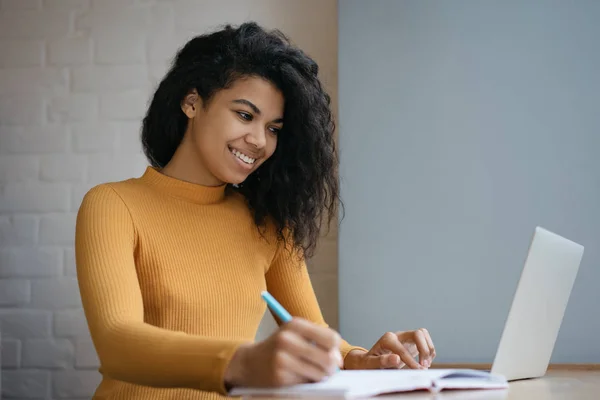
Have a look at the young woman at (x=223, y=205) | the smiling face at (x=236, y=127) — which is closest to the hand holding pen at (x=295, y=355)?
the young woman at (x=223, y=205)

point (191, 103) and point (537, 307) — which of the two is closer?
point (537, 307)

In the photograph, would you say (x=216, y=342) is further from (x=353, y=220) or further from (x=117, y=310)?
(x=353, y=220)

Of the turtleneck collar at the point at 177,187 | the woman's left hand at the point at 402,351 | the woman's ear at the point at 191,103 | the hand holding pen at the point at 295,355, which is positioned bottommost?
the woman's left hand at the point at 402,351

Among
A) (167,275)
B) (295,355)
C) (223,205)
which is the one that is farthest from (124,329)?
(223,205)

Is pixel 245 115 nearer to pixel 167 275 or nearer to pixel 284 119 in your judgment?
pixel 284 119

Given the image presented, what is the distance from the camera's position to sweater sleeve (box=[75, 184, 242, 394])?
93cm

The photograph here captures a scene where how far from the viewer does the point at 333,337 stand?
2.73ft

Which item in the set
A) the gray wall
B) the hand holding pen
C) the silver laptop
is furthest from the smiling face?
the hand holding pen

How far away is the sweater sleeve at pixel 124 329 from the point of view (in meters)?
0.93

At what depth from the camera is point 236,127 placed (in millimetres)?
1610

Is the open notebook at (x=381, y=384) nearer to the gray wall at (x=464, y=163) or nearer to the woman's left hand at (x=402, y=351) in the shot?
the woman's left hand at (x=402, y=351)

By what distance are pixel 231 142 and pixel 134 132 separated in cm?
83

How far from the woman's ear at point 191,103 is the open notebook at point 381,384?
0.84m

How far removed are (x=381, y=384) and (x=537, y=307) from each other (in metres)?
0.45
